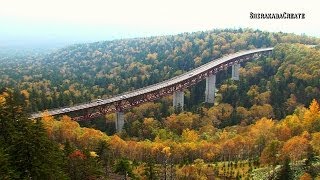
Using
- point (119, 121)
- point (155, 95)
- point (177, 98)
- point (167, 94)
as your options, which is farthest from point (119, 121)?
point (177, 98)

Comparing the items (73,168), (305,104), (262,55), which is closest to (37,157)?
(73,168)

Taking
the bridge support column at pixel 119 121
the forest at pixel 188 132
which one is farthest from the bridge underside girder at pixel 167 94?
the forest at pixel 188 132

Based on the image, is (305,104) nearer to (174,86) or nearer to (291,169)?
(174,86)

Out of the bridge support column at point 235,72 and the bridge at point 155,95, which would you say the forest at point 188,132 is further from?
the bridge at point 155,95

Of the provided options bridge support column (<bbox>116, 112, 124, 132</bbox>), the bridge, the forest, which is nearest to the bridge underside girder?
the bridge

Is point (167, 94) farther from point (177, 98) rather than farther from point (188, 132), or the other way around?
point (188, 132)

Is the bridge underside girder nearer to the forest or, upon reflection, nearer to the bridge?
the bridge
